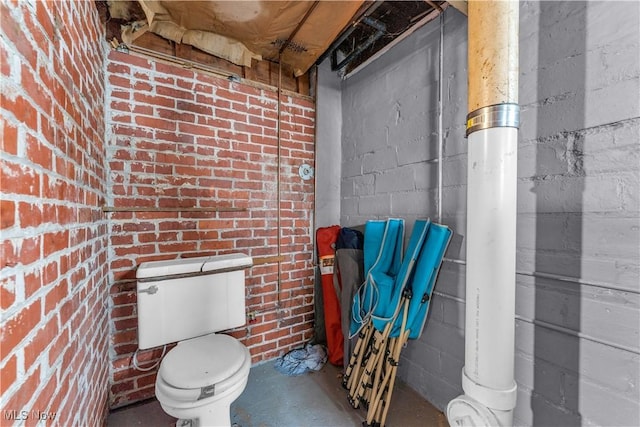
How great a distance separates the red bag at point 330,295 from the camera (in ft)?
6.57

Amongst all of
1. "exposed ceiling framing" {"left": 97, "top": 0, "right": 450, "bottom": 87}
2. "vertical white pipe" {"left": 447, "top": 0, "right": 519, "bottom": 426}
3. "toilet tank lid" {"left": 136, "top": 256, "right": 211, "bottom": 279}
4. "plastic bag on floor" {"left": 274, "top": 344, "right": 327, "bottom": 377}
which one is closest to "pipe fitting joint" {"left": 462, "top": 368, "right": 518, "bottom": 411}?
"vertical white pipe" {"left": 447, "top": 0, "right": 519, "bottom": 426}

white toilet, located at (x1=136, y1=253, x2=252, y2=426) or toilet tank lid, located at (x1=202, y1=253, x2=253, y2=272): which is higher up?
toilet tank lid, located at (x1=202, y1=253, x2=253, y2=272)

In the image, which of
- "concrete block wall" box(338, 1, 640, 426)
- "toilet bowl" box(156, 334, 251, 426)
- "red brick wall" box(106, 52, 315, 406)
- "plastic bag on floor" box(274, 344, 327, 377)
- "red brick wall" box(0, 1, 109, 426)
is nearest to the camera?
"red brick wall" box(0, 1, 109, 426)

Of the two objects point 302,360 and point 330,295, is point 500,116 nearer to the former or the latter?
point 330,295

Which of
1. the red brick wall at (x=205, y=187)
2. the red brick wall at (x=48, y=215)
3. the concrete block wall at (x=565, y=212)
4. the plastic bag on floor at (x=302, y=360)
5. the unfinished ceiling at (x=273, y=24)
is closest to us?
the red brick wall at (x=48, y=215)

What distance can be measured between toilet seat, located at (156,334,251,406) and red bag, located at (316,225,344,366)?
2.40 feet

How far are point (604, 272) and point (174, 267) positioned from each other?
6.37 ft

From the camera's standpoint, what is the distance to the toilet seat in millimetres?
1170

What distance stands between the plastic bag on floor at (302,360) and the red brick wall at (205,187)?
85 millimetres

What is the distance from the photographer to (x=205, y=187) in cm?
183

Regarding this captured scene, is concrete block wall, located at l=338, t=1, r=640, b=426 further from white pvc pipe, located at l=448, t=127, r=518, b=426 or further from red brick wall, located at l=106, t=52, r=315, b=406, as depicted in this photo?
red brick wall, located at l=106, t=52, r=315, b=406

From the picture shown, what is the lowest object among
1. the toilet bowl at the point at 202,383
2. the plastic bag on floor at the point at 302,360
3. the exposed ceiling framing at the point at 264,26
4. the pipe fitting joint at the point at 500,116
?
the plastic bag on floor at the point at 302,360

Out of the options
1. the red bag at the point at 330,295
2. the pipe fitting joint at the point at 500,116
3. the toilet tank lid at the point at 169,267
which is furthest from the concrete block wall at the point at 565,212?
the toilet tank lid at the point at 169,267

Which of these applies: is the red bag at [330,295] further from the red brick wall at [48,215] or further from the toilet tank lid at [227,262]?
the red brick wall at [48,215]
